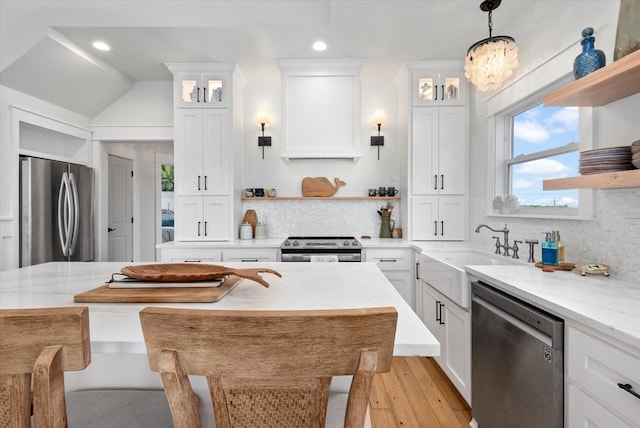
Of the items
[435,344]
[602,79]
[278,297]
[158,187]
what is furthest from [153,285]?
[158,187]

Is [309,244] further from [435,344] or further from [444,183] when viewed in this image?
[435,344]

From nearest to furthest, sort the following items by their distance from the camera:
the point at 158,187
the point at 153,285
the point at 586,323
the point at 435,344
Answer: the point at 435,344, the point at 586,323, the point at 153,285, the point at 158,187

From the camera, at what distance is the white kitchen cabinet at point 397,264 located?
3.20 m

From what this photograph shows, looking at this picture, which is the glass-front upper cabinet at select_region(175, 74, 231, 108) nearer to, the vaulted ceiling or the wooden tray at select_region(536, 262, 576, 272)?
the vaulted ceiling

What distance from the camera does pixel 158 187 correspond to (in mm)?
5379

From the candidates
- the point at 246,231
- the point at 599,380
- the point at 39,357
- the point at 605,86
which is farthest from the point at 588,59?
the point at 246,231

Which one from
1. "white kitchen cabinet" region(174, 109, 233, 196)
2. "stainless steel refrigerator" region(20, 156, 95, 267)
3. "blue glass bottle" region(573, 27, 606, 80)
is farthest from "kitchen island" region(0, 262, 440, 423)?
"white kitchen cabinet" region(174, 109, 233, 196)

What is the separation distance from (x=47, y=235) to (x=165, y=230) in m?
3.16

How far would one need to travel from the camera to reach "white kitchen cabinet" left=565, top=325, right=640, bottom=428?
953 mm

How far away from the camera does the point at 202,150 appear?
11.3 feet

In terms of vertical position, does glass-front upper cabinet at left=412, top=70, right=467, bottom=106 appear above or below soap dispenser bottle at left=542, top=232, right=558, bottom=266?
above

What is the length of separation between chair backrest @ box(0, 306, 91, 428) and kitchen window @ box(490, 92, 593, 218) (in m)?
2.31

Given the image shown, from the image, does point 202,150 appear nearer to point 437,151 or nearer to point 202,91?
point 202,91

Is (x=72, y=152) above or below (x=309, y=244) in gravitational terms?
above
